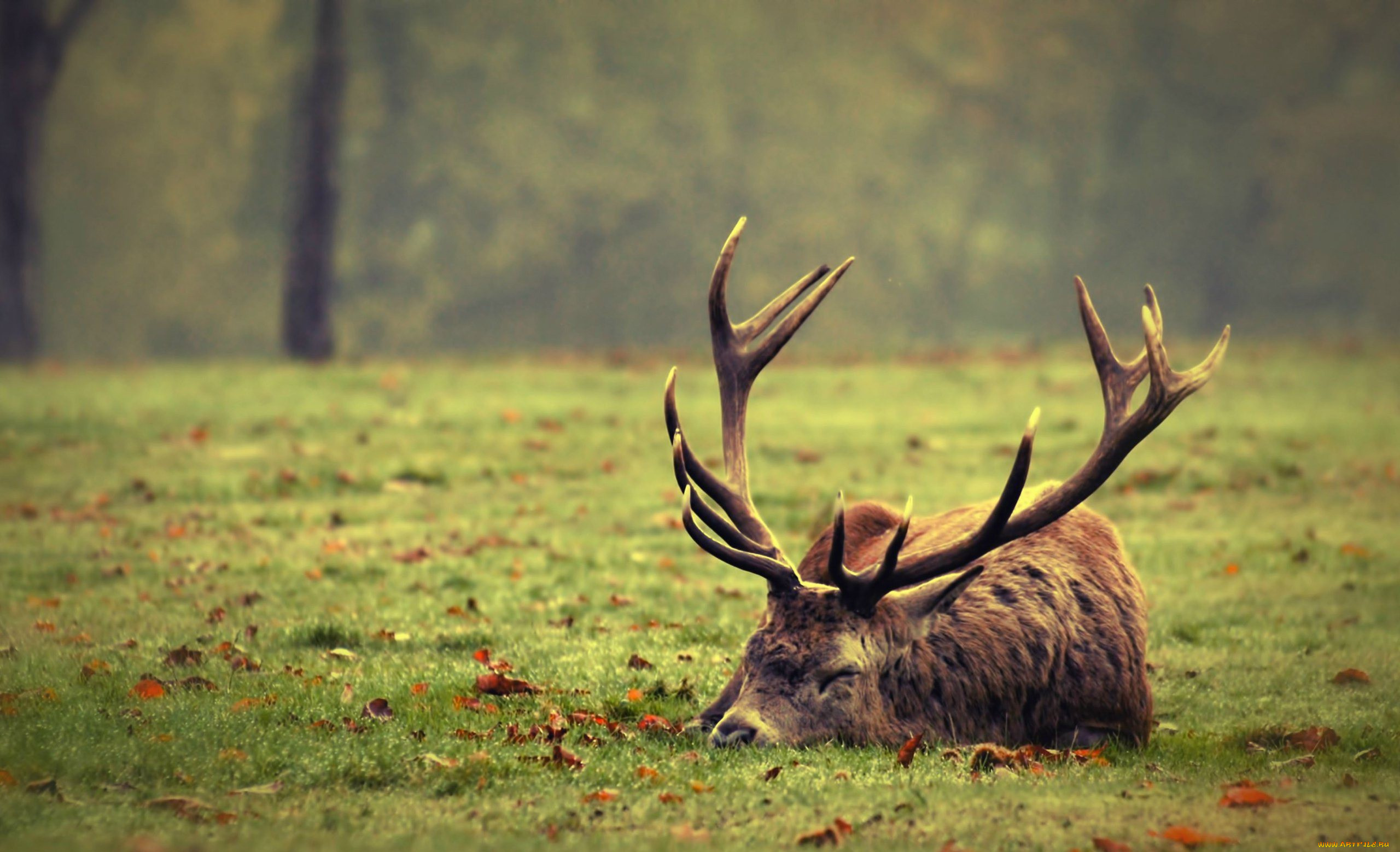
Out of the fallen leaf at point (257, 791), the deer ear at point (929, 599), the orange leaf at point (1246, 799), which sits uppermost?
the deer ear at point (929, 599)

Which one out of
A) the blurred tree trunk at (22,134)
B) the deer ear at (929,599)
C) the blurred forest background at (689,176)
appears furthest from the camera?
the blurred forest background at (689,176)

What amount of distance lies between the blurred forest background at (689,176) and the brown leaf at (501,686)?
35.1 m

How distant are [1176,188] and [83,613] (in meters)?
41.5

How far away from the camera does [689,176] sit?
1759 inches

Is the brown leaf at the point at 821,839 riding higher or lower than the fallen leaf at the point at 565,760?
higher

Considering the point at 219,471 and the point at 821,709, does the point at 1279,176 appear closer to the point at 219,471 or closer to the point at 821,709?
the point at 219,471

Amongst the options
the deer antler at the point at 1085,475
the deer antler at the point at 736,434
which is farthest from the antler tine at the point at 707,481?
the deer antler at the point at 1085,475

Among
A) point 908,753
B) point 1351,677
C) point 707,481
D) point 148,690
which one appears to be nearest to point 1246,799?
point 908,753

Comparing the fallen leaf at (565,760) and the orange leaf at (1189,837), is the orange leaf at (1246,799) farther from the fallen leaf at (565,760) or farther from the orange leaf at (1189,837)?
the fallen leaf at (565,760)

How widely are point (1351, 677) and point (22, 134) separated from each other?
27085 millimetres

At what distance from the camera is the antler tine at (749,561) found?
659 centimetres

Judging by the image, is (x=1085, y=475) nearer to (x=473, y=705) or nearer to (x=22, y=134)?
(x=473, y=705)

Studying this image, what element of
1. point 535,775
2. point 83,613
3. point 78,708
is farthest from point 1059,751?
point 83,613

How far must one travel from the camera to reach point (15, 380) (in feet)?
74.5
